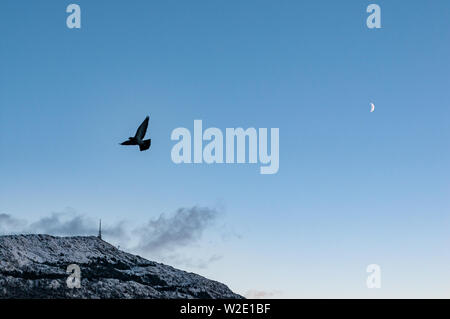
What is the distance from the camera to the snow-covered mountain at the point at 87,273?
344ft

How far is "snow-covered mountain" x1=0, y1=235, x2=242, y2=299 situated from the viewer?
105000 mm

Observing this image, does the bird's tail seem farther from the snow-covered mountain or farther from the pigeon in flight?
the snow-covered mountain

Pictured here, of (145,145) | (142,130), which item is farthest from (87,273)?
(142,130)

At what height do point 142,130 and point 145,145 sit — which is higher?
point 142,130

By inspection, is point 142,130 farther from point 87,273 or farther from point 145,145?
point 87,273

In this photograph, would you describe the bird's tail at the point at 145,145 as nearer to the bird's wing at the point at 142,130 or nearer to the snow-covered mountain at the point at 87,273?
the bird's wing at the point at 142,130

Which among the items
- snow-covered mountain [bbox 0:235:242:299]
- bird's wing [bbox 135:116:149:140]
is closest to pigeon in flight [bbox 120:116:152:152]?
bird's wing [bbox 135:116:149:140]

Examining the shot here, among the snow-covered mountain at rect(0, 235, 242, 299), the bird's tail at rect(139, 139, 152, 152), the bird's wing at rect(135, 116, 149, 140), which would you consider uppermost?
the bird's wing at rect(135, 116, 149, 140)

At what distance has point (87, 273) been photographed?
114 metres

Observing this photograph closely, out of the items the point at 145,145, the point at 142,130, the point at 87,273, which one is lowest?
the point at 87,273

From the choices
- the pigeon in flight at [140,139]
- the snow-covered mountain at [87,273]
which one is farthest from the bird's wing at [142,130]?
the snow-covered mountain at [87,273]
